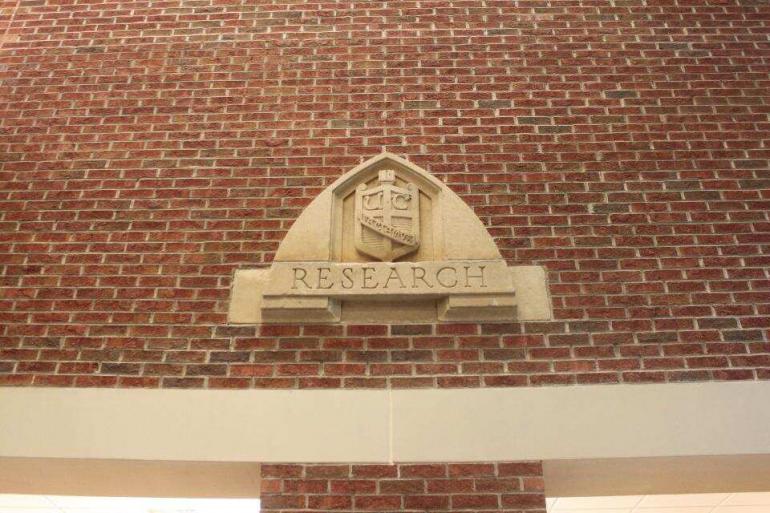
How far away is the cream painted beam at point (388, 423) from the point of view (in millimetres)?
3416

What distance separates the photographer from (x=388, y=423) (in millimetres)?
3486

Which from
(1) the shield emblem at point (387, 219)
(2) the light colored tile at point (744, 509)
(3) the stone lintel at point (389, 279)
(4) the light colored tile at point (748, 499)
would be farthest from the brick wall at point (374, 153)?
(2) the light colored tile at point (744, 509)

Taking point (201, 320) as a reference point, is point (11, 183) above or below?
above

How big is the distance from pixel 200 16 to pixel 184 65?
1.67 feet

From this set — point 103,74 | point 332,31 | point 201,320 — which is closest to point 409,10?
point 332,31

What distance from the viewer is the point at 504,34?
4.89 metres

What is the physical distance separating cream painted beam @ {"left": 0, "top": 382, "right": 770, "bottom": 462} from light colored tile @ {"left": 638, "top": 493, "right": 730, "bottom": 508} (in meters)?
2.47

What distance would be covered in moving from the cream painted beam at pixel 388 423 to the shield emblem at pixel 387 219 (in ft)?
2.76

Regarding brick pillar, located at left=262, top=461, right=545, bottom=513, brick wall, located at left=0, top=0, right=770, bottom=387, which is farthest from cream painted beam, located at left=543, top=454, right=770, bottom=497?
brick wall, located at left=0, top=0, right=770, bottom=387

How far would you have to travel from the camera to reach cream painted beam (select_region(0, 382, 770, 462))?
11.2 ft

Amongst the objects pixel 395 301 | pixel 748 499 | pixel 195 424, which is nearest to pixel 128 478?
pixel 195 424

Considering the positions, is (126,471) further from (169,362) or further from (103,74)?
(103,74)

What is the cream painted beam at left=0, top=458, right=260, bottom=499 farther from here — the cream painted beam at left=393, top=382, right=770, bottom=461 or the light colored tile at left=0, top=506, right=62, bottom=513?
the light colored tile at left=0, top=506, right=62, bottom=513

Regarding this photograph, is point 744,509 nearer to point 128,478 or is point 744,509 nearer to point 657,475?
point 657,475
